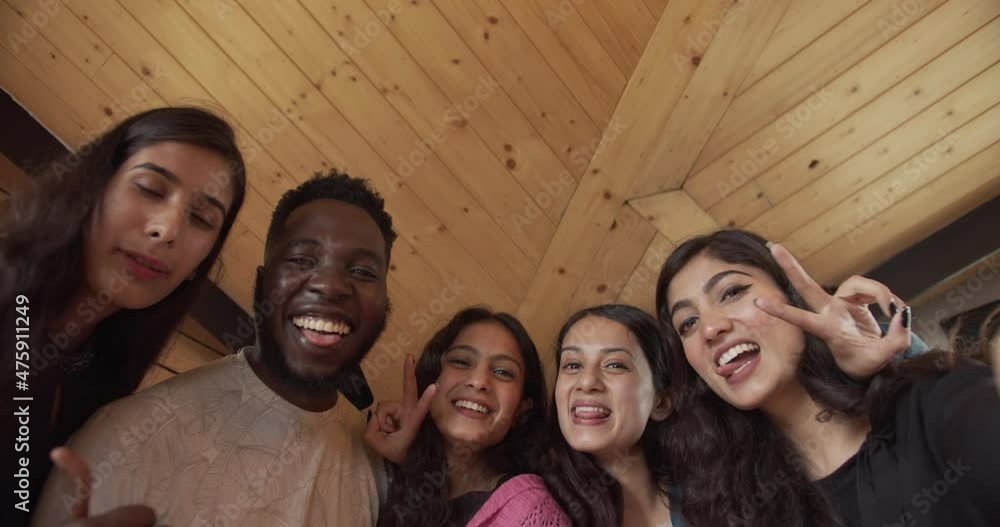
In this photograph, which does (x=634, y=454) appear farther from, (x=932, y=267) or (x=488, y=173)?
(x=932, y=267)

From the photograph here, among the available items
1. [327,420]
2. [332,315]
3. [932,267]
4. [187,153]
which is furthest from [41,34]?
[932,267]

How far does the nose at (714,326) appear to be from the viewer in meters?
1.65

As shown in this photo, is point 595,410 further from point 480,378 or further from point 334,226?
point 334,226

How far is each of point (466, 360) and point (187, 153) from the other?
931mm

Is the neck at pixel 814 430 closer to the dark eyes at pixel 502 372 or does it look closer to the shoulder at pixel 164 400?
the dark eyes at pixel 502 372

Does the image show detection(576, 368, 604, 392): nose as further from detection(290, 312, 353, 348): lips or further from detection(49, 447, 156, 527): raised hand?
detection(49, 447, 156, 527): raised hand

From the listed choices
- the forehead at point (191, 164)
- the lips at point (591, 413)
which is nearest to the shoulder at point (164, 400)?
the forehead at point (191, 164)

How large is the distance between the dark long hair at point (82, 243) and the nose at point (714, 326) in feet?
3.71

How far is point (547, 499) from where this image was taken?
1740 millimetres
